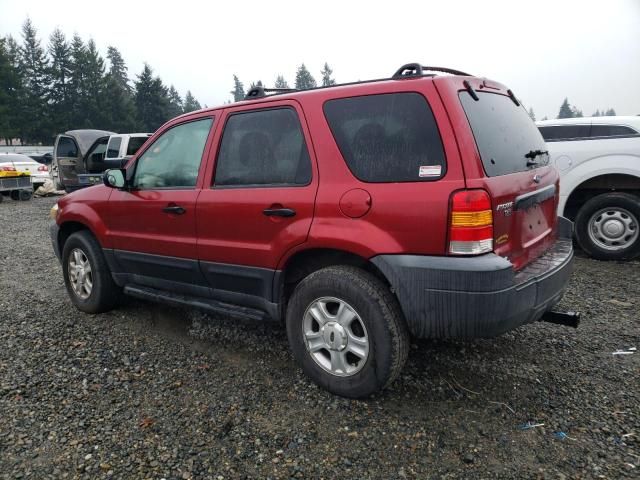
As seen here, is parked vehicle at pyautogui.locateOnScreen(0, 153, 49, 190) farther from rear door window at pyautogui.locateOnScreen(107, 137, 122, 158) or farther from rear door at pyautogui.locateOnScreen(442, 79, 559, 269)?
rear door at pyautogui.locateOnScreen(442, 79, 559, 269)

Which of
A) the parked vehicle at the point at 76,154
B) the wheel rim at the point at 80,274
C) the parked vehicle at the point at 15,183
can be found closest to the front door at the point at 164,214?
the wheel rim at the point at 80,274

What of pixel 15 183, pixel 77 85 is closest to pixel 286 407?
pixel 15 183

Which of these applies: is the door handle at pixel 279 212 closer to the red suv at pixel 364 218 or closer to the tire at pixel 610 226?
the red suv at pixel 364 218

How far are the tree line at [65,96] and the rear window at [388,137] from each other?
193ft

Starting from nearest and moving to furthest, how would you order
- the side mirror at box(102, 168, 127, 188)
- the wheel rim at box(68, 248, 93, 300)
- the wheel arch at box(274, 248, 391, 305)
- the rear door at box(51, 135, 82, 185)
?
the wheel arch at box(274, 248, 391, 305) < the side mirror at box(102, 168, 127, 188) < the wheel rim at box(68, 248, 93, 300) < the rear door at box(51, 135, 82, 185)

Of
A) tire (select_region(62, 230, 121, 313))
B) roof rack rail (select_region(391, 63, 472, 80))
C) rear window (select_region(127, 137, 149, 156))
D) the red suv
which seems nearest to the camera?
the red suv

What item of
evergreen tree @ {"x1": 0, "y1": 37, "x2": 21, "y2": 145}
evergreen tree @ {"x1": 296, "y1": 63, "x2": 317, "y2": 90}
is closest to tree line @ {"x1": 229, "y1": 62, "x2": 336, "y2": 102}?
evergreen tree @ {"x1": 296, "y1": 63, "x2": 317, "y2": 90}

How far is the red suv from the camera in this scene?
2334 millimetres

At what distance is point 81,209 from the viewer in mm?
4184

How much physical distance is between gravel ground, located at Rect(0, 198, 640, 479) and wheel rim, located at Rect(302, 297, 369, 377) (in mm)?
222

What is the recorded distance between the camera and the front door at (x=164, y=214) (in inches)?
133

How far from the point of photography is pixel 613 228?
564 cm

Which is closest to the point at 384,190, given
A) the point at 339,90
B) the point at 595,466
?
the point at 339,90

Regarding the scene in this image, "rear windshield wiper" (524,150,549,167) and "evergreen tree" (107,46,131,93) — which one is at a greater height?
"evergreen tree" (107,46,131,93)
